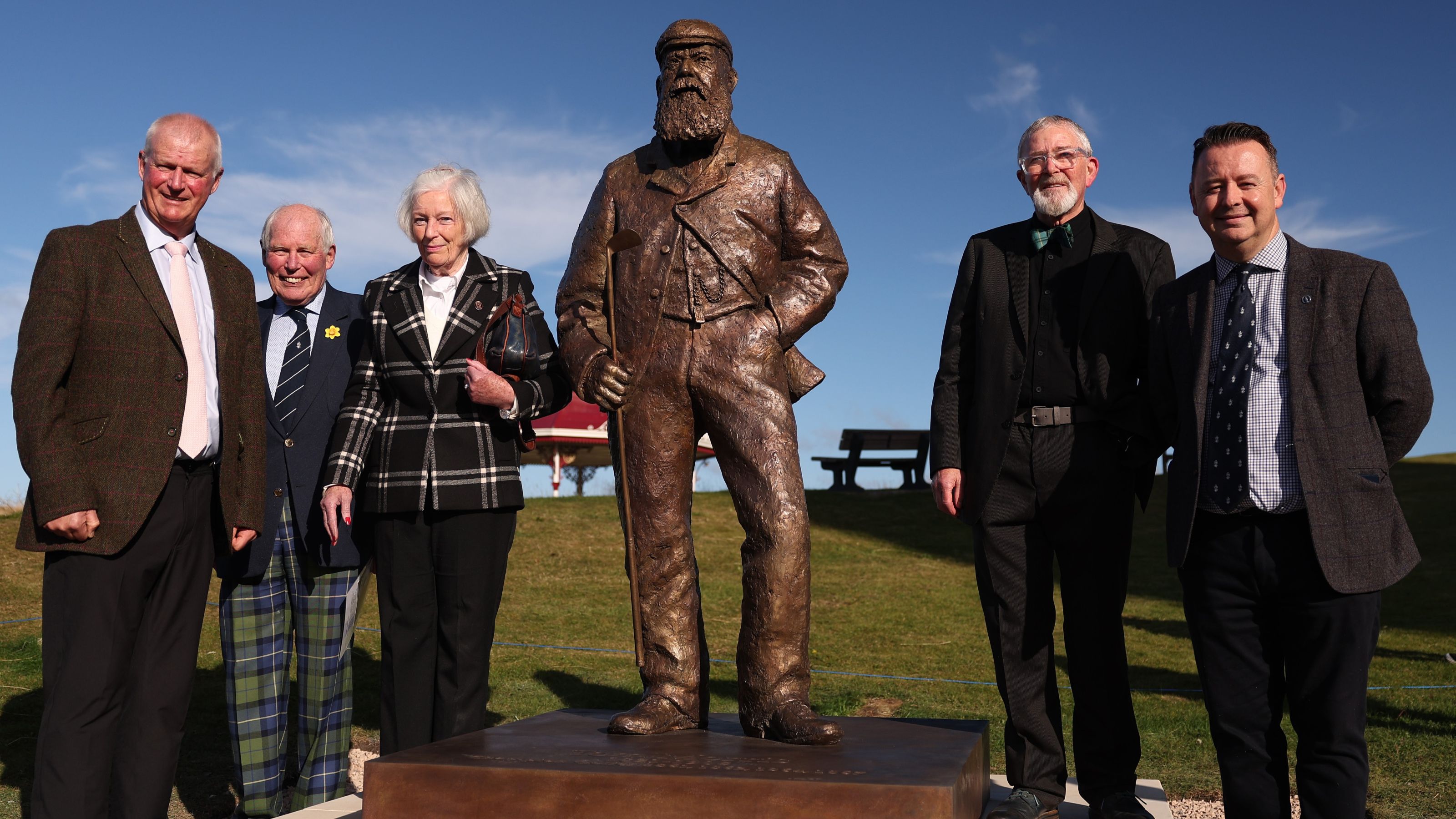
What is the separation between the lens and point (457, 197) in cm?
428

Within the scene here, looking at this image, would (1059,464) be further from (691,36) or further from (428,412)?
(428,412)

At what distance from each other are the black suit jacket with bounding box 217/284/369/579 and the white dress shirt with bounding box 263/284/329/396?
0.01 metres

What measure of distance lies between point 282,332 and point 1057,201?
3.02 metres

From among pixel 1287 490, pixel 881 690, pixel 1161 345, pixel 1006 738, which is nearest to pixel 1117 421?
pixel 1161 345

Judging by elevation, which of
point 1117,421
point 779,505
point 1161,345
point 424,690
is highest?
point 1161,345

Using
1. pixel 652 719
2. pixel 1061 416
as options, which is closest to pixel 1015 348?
pixel 1061 416

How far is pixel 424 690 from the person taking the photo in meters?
4.20

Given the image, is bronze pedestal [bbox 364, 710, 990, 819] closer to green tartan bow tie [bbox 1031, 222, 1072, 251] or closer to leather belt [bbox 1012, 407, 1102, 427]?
leather belt [bbox 1012, 407, 1102, 427]

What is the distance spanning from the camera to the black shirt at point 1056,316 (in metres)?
3.74

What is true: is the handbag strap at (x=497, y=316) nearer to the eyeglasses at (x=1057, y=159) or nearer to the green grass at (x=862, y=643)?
the eyeglasses at (x=1057, y=159)

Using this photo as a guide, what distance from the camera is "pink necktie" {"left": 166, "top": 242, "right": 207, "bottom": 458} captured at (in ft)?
12.2

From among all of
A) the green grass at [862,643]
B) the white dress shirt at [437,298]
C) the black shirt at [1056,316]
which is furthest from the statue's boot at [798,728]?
the green grass at [862,643]

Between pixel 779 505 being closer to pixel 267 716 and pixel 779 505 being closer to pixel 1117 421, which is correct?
pixel 1117 421

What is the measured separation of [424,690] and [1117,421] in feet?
8.35
